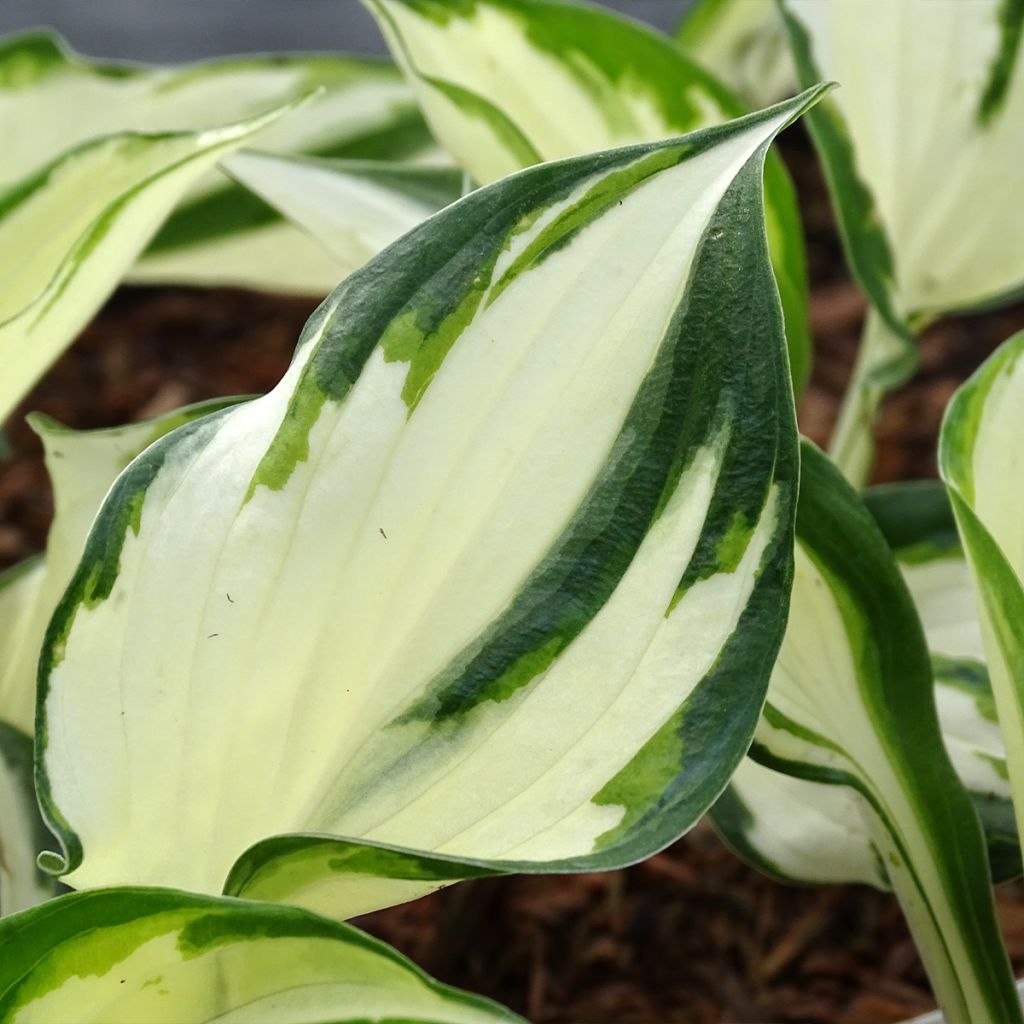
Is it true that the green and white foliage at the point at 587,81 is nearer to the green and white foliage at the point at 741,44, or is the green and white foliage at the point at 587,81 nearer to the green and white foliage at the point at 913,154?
the green and white foliage at the point at 913,154

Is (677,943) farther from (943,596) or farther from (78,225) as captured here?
(78,225)

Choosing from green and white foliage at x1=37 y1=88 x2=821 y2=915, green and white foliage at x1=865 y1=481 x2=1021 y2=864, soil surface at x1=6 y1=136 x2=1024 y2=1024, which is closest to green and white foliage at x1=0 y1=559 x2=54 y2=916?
green and white foliage at x1=37 y1=88 x2=821 y2=915

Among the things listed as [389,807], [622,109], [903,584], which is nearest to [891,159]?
[622,109]

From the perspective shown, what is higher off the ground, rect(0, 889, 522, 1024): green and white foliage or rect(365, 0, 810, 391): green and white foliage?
rect(365, 0, 810, 391): green and white foliage

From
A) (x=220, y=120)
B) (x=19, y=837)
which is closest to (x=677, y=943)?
(x=19, y=837)

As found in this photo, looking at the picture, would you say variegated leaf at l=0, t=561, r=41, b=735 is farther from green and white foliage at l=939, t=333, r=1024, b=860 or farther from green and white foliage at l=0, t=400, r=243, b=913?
green and white foliage at l=939, t=333, r=1024, b=860

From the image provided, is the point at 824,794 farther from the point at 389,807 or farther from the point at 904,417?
the point at 904,417
